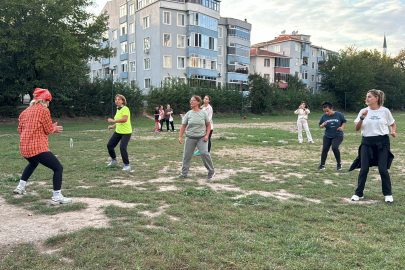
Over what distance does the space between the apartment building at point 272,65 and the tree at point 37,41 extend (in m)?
A: 42.1

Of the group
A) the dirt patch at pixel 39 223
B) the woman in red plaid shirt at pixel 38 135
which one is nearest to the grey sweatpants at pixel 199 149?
the dirt patch at pixel 39 223

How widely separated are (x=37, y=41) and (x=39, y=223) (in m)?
24.1

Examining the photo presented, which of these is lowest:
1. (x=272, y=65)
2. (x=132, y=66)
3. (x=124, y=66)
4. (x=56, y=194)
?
(x=56, y=194)

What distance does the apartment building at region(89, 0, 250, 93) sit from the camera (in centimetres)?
4466

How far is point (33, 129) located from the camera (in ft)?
17.7

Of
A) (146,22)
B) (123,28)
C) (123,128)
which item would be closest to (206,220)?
(123,128)

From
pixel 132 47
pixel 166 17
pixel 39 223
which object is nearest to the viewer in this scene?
pixel 39 223

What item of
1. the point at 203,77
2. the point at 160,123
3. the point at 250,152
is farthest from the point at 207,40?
the point at 250,152

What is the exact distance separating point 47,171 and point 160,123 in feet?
43.5

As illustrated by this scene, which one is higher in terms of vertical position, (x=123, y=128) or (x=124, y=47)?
(x=124, y=47)

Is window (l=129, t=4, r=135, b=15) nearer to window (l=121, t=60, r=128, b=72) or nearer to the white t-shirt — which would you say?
window (l=121, t=60, r=128, b=72)

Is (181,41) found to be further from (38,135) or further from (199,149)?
(38,135)

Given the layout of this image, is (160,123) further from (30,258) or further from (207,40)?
(207,40)

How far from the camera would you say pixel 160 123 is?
21484 mm
